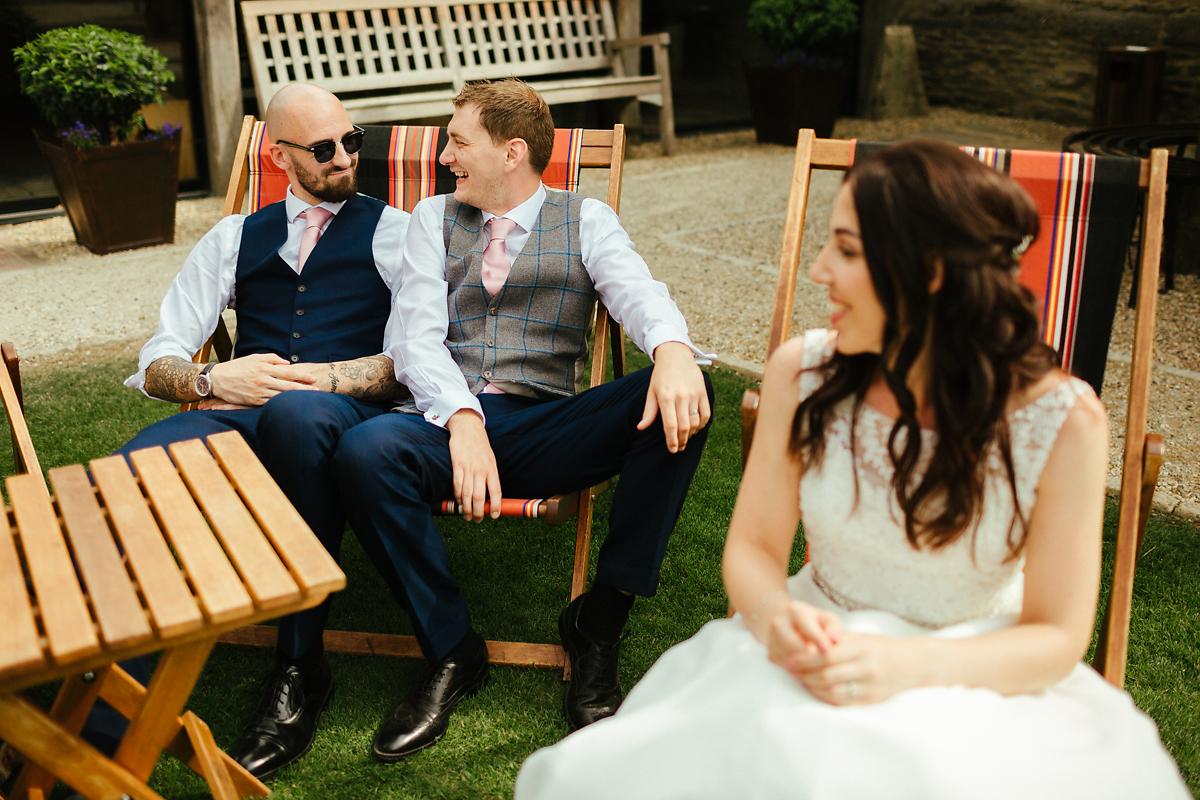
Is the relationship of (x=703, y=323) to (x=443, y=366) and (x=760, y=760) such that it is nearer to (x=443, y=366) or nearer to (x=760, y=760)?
(x=443, y=366)

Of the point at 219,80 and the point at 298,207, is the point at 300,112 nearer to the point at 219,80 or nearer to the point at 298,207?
the point at 298,207

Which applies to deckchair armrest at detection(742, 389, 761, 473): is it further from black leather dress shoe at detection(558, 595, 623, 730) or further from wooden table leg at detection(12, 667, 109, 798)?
wooden table leg at detection(12, 667, 109, 798)

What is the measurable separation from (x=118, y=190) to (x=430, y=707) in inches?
172

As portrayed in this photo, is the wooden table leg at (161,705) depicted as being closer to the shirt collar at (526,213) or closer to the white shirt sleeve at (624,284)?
the white shirt sleeve at (624,284)

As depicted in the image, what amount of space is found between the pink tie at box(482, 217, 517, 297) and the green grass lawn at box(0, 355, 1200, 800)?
83 centimetres

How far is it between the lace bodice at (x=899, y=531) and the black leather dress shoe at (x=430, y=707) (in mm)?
1013

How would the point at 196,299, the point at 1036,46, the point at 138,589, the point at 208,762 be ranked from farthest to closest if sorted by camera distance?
the point at 1036,46 → the point at 196,299 → the point at 208,762 → the point at 138,589

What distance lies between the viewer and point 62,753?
1854 millimetres

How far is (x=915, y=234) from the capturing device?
5.30 feet

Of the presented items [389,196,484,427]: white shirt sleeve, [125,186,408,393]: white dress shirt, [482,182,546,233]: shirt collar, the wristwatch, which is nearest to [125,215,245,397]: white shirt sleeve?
[125,186,408,393]: white dress shirt

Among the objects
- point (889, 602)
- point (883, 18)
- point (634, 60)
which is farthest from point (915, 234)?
point (883, 18)

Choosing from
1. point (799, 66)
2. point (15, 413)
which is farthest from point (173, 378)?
point (799, 66)

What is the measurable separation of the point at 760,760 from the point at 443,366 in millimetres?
1430

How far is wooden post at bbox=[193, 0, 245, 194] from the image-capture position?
22.5 feet
